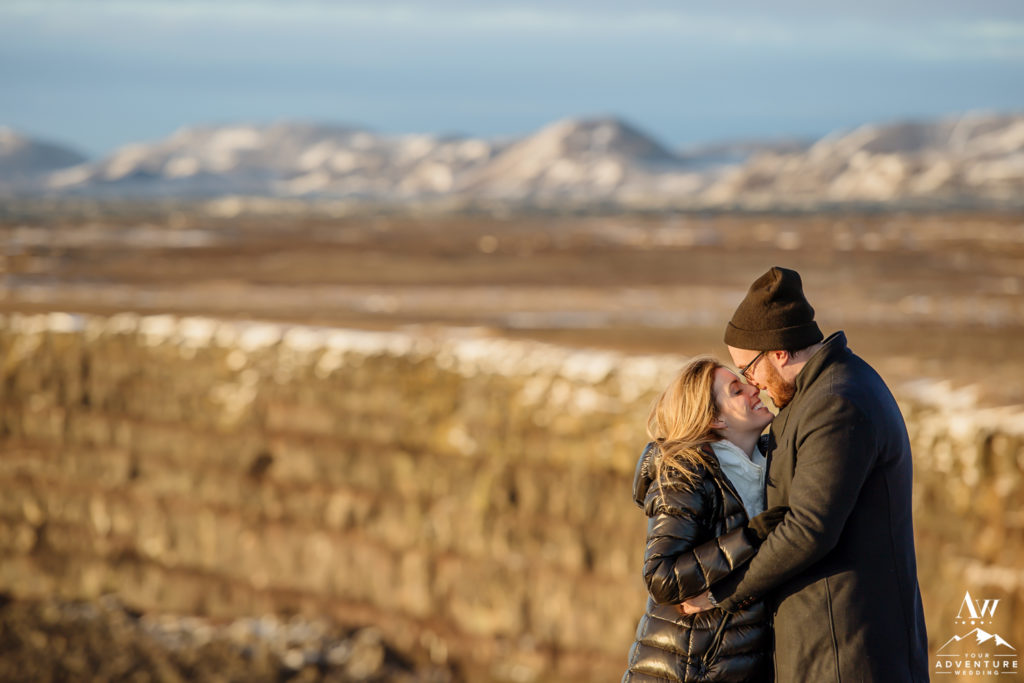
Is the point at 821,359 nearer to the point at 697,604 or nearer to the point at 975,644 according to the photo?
the point at 697,604

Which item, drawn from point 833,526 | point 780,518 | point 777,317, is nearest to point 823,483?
point 833,526

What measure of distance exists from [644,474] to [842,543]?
0.50 m

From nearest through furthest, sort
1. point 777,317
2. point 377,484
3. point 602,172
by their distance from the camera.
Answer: point 777,317
point 377,484
point 602,172

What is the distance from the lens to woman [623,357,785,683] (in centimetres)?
263

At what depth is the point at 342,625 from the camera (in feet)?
31.7

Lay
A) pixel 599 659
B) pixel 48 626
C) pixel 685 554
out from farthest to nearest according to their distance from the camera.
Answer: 1. pixel 48 626
2. pixel 599 659
3. pixel 685 554

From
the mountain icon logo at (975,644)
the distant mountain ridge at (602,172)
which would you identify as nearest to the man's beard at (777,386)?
the mountain icon logo at (975,644)

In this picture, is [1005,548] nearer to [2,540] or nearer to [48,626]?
[48,626]

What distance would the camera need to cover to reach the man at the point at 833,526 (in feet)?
8.09

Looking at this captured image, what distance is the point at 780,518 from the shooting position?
2.62 m

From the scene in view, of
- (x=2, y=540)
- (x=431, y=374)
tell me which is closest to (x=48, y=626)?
(x=2, y=540)

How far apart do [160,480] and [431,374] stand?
10.3 feet

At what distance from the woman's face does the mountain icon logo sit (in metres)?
4.34

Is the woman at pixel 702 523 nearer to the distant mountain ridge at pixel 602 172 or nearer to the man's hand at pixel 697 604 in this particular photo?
the man's hand at pixel 697 604
